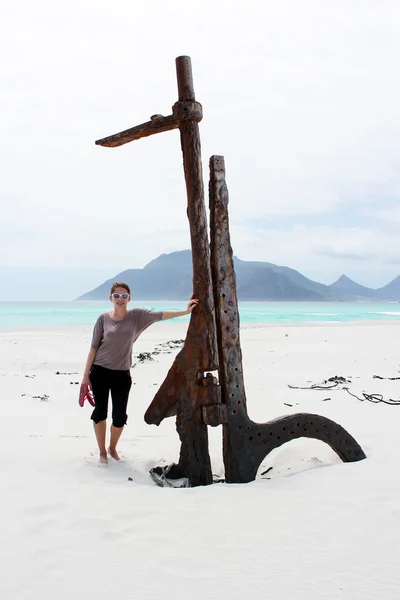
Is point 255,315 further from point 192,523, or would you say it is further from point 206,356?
point 192,523

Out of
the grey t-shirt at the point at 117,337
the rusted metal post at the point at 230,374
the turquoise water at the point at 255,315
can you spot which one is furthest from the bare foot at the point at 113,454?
the turquoise water at the point at 255,315

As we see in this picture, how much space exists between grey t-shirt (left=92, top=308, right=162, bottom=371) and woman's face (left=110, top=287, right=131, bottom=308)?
12cm

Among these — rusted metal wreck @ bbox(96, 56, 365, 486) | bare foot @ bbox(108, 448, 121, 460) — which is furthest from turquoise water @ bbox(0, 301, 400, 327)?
rusted metal wreck @ bbox(96, 56, 365, 486)

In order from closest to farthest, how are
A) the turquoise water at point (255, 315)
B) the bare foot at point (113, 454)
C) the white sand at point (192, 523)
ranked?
the white sand at point (192, 523) → the bare foot at point (113, 454) → the turquoise water at point (255, 315)

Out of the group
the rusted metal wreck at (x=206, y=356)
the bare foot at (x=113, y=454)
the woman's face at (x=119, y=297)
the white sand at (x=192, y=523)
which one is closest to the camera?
the white sand at (x=192, y=523)

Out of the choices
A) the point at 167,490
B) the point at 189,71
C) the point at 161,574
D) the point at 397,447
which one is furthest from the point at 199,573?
the point at 189,71

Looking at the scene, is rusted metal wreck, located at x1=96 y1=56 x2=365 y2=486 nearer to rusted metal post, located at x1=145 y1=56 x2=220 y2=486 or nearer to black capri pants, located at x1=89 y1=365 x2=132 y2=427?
rusted metal post, located at x1=145 y1=56 x2=220 y2=486

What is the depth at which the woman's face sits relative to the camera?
4.56 meters

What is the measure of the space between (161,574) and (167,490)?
1210 mm

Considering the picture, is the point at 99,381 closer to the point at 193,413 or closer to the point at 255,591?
the point at 193,413

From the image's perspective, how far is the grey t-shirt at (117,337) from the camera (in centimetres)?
458

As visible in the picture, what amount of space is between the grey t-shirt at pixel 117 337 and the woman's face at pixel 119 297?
0.39 feet

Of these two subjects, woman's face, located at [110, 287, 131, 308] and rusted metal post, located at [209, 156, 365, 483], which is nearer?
rusted metal post, located at [209, 156, 365, 483]

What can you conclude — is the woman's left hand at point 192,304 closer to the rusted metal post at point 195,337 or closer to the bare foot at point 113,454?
the rusted metal post at point 195,337
